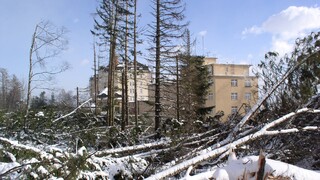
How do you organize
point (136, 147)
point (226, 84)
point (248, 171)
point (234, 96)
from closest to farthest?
point (248, 171), point (136, 147), point (234, 96), point (226, 84)

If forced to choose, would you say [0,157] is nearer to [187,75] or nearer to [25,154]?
[25,154]

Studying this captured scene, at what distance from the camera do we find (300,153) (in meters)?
5.05

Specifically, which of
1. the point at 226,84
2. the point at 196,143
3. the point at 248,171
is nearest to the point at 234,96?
the point at 226,84

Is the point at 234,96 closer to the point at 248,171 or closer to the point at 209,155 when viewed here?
the point at 209,155

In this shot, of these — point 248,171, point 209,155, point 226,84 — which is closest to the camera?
point 248,171

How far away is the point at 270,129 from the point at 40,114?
4.90 m

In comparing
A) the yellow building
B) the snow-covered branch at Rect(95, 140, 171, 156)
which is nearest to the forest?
the snow-covered branch at Rect(95, 140, 171, 156)

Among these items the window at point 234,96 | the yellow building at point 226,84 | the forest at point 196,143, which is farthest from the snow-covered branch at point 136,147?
→ the window at point 234,96

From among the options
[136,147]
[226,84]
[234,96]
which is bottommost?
[136,147]

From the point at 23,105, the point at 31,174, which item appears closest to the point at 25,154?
the point at 31,174

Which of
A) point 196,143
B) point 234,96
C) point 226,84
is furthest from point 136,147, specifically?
point 226,84

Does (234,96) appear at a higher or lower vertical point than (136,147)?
higher

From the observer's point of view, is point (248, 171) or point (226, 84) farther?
point (226, 84)

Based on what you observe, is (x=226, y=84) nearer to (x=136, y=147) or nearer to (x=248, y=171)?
(x=136, y=147)
